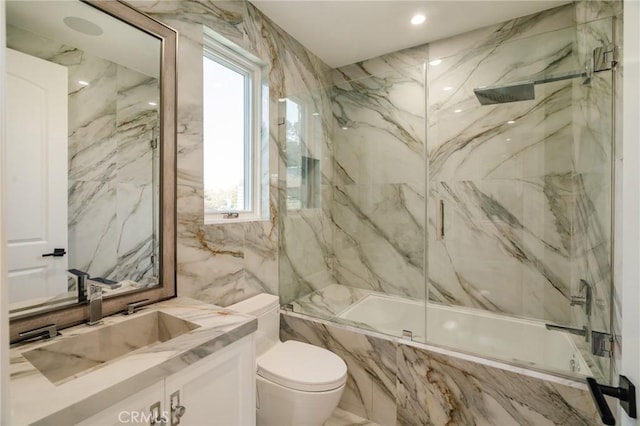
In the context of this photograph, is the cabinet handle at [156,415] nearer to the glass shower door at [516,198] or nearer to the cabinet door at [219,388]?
the cabinet door at [219,388]

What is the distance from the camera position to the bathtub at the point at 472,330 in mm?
1621

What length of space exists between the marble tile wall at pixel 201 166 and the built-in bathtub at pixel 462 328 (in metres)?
0.51

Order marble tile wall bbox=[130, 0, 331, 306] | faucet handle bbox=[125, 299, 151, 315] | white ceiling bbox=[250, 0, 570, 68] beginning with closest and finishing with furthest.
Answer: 1. faucet handle bbox=[125, 299, 151, 315]
2. marble tile wall bbox=[130, 0, 331, 306]
3. white ceiling bbox=[250, 0, 570, 68]

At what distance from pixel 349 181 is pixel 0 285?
256 cm

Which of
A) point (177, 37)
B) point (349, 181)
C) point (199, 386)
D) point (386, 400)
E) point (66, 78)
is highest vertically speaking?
point (177, 37)

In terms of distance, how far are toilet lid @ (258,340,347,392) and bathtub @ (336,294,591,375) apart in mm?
396

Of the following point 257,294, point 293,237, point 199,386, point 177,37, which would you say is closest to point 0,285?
point 199,386

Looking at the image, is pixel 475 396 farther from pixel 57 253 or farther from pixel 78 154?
pixel 78 154

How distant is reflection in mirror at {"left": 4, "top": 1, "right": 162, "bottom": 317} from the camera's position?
1.00 m

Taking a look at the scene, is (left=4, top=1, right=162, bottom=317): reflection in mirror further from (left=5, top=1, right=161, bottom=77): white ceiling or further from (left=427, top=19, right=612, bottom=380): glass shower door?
(left=427, top=19, right=612, bottom=380): glass shower door

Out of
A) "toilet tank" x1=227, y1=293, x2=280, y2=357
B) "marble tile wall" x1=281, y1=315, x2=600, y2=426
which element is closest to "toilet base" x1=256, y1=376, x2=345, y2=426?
"toilet tank" x1=227, y1=293, x2=280, y2=357

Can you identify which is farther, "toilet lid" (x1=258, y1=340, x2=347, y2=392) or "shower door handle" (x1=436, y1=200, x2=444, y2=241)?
"shower door handle" (x1=436, y1=200, x2=444, y2=241)

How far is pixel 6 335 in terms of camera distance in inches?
15.0

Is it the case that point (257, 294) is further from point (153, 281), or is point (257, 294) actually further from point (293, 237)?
point (153, 281)
